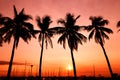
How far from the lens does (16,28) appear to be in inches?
1145

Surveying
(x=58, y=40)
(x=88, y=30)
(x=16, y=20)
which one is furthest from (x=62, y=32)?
(x=16, y=20)

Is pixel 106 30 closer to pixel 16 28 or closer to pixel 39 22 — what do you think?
pixel 39 22

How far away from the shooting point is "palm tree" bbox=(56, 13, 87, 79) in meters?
32.0

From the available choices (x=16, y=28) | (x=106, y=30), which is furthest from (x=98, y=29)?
(x=16, y=28)

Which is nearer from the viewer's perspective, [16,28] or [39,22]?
[16,28]

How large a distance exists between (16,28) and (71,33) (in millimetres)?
10736

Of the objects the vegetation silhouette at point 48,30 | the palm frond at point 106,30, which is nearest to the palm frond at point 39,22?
the vegetation silhouette at point 48,30

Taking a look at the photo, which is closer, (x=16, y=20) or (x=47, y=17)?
(x=16, y=20)

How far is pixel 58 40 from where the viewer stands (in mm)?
33312

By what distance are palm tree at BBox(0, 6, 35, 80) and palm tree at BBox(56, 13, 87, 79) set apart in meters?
6.58

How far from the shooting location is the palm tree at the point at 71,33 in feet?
105

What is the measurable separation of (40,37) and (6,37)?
7629 mm

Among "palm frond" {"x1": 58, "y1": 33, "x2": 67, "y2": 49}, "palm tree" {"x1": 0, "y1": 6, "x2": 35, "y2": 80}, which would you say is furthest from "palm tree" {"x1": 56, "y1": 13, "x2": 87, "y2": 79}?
"palm tree" {"x1": 0, "y1": 6, "x2": 35, "y2": 80}

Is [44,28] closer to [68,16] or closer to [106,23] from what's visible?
[68,16]
